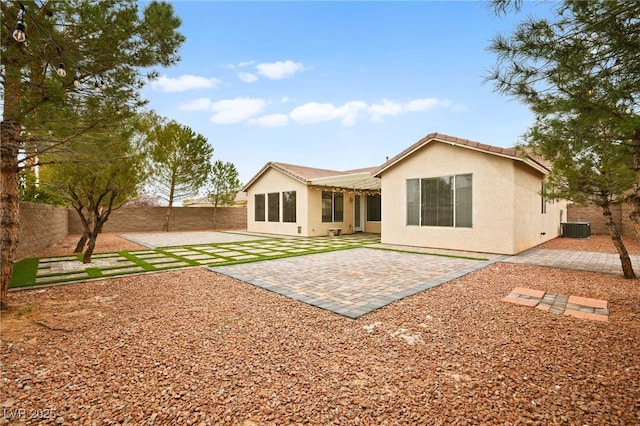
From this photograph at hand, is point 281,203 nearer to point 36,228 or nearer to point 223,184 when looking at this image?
point 223,184

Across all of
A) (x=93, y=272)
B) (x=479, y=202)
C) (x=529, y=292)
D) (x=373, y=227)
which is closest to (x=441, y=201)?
(x=479, y=202)

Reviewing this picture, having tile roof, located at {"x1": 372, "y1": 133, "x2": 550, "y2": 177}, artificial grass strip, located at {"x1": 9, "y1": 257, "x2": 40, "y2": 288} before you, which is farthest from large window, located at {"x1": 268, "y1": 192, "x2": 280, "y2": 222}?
artificial grass strip, located at {"x1": 9, "y1": 257, "x2": 40, "y2": 288}

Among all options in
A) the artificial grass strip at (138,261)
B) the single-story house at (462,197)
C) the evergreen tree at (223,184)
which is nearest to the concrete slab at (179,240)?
the artificial grass strip at (138,261)

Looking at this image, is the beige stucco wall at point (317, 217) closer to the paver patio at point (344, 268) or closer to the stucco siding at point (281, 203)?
the stucco siding at point (281, 203)

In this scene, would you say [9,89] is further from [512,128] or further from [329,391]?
[512,128]

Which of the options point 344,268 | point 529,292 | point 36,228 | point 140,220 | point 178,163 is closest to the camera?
point 529,292

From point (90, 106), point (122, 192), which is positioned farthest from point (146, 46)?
point (122, 192)

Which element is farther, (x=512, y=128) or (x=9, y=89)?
(x=512, y=128)

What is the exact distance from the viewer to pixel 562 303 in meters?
4.48

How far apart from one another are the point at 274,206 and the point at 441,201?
10980 millimetres

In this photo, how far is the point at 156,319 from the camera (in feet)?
13.0

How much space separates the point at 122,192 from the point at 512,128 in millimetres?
10438

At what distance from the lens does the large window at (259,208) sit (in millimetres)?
19625

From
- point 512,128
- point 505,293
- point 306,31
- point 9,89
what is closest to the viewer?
point 9,89
